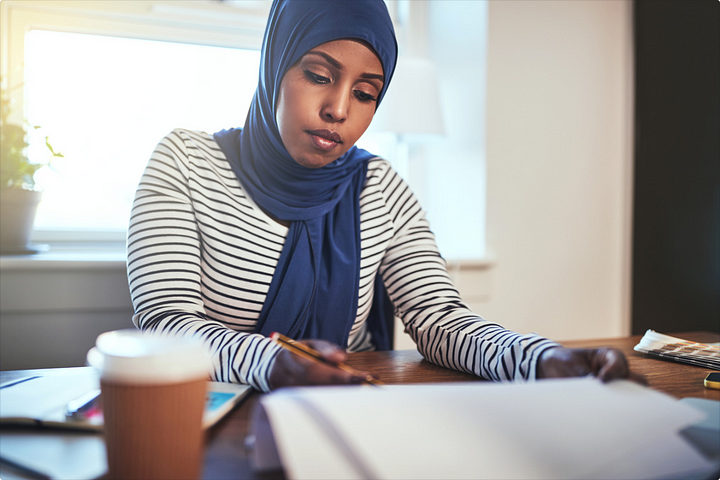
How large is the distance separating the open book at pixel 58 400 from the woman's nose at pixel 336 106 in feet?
1.46

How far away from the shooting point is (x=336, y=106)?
Result: 0.83 metres

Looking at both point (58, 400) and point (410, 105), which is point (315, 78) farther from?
point (410, 105)

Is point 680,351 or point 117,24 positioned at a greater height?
point 117,24

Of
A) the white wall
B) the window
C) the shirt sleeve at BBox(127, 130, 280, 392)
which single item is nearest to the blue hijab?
the shirt sleeve at BBox(127, 130, 280, 392)

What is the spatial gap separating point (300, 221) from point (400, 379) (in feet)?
1.24

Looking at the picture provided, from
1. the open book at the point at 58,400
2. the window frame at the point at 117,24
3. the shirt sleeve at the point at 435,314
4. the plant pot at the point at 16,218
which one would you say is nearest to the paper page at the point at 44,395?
the open book at the point at 58,400

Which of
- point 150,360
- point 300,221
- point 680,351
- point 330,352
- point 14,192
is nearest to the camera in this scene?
point 150,360

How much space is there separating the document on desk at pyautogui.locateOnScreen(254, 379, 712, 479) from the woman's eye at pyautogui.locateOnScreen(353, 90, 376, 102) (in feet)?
1.99

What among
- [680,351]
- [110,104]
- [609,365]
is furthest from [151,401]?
[110,104]

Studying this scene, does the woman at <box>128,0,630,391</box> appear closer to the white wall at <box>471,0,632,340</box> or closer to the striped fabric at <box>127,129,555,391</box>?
the striped fabric at <box>127,129,555,391</box>

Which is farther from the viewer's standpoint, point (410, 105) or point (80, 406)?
point (410, 105)

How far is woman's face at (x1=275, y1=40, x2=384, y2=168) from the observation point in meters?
0.83

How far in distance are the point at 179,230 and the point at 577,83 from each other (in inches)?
64.6

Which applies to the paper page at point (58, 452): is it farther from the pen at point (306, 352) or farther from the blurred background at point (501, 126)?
the blurred background at point (501, 126)
